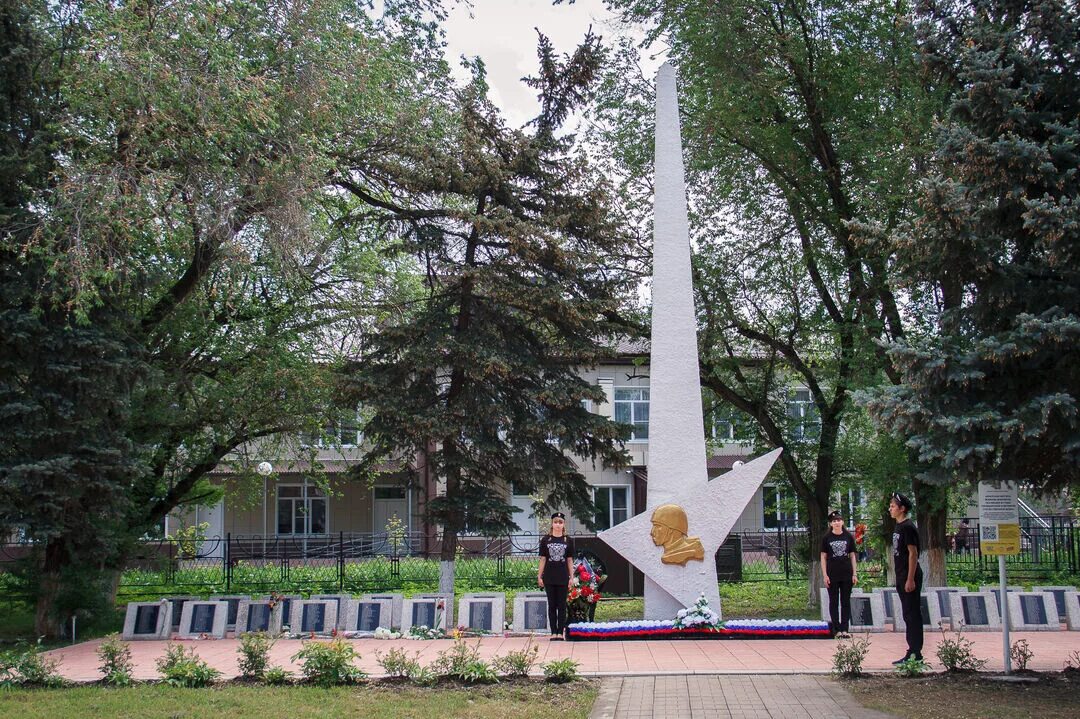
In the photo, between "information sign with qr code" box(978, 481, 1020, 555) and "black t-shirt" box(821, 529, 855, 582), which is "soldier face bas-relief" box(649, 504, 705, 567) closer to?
"black t-shirt" box(821, 529, 855, 582)

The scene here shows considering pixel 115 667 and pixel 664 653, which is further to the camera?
pixel 664 653

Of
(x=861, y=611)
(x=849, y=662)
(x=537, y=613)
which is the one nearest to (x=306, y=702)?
(x=849, y=662)

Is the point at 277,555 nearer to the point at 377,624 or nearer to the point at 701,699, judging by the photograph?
the point at 377,624

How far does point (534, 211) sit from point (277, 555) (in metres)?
12.3

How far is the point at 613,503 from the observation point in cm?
3644

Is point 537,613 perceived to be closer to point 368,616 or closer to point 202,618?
point 368,616

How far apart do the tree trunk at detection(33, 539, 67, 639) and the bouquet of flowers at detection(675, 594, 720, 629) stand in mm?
9262

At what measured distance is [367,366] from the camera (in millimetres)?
17375

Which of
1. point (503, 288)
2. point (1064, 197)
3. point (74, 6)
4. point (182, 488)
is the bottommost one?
point (182, 488)

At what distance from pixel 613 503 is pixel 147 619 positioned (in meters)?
23.5

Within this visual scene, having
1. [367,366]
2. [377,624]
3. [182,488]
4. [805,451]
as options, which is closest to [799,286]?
[805,451]

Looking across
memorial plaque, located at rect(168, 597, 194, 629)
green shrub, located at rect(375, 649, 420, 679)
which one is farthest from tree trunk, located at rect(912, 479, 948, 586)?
memorial plaque, located at rect(168, 597, 194, 629)

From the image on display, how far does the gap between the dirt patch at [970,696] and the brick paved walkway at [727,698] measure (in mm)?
251

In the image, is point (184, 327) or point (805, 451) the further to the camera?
point (805, 451)
